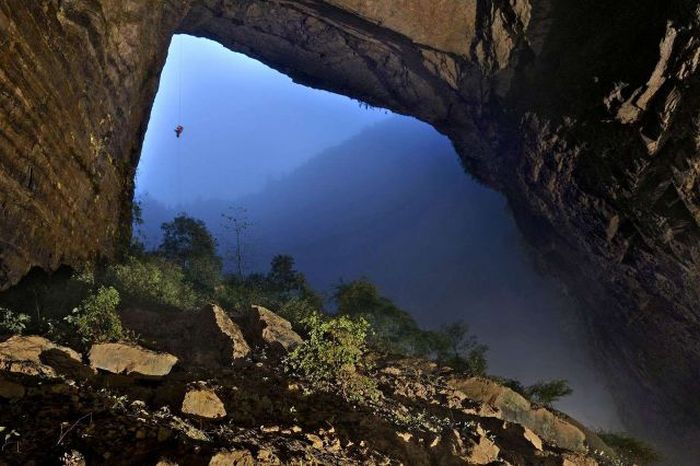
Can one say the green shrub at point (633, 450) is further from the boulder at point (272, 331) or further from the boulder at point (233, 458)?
the boulder at point (233, 458)

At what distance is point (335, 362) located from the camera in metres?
10.3

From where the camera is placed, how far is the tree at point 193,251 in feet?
91.4

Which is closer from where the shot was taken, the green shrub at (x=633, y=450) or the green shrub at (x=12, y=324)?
the green shrub at (x=12, y=324)

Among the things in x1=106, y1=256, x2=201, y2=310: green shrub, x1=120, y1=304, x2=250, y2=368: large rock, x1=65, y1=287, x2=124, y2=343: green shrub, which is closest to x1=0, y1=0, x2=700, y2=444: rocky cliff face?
x1=106, y1=256, x2=201, y2=310: green shrub

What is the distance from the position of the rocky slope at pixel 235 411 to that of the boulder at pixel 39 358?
24mm

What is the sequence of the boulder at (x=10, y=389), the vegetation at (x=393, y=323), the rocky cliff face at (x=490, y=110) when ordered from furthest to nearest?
the vegetation at (x=393, y=323)
the rocky cliff face at (x=490, y=110)
the boulder at (x=10, y=389)

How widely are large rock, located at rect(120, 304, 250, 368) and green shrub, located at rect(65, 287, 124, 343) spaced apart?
1.07 metres

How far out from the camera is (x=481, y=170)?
3572cm

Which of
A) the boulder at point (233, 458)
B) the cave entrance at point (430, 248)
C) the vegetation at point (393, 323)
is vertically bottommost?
the boulder at point (233, 458)

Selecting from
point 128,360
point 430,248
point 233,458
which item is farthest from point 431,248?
point 233,458

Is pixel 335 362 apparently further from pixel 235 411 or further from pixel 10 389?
pixel 10 389

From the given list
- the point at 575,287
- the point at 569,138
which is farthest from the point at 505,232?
the point at 569,138

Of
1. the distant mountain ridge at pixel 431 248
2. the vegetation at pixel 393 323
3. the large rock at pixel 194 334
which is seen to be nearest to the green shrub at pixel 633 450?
the vegetation at pixel 393 323

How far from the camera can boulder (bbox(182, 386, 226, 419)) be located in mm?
6754
